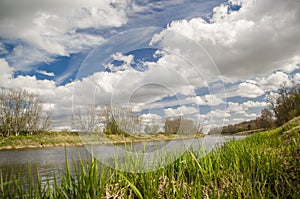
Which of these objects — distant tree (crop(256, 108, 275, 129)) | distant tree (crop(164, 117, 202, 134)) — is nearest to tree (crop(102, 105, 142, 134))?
distant tree (crop(164, 117, 202, 134))

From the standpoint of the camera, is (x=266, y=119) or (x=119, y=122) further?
(x=266, y=119)

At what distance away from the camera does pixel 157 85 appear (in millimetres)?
4410

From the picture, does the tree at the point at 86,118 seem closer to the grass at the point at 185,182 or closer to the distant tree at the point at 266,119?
the grass at the point at 185,182

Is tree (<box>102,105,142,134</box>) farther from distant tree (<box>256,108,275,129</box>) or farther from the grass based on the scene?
distant tree (<box>256,108,275,129</box>)

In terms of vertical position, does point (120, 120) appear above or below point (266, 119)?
above

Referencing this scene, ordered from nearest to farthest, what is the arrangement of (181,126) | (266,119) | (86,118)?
(86,118) → (181,126) → (266,119)

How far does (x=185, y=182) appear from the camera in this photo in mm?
3955

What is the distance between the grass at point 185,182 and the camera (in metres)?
2.53

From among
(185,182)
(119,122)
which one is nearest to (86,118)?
(119,122)

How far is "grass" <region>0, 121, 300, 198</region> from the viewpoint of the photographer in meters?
2.53

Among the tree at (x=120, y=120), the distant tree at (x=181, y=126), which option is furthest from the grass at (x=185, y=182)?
the tree at (x=120, y=120)

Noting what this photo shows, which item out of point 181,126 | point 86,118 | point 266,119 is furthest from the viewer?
point 266,119

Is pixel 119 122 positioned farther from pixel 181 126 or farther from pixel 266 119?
pixel 266 119

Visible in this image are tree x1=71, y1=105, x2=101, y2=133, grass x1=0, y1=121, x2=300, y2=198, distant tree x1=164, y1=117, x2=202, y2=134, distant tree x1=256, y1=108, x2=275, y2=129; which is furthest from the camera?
distant tree x1=256, y1=108, x2=275, y2=129
